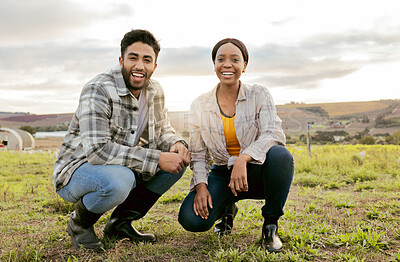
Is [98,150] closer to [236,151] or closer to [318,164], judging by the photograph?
[236,151]

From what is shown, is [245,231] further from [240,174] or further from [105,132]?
[105,132]

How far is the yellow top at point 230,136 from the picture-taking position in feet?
9.82

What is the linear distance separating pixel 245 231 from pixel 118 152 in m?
1.35

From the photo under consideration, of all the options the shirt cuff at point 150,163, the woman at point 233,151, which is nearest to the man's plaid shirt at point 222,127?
the woman at point 233,151

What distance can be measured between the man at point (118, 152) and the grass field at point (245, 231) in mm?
282

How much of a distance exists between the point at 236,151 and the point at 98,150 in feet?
3.79

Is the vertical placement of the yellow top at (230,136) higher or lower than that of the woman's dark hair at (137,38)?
lower

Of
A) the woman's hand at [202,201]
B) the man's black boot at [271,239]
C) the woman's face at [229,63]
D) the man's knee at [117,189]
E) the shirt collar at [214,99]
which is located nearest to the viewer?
the man's knee at [117,189]

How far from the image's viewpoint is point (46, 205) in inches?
169

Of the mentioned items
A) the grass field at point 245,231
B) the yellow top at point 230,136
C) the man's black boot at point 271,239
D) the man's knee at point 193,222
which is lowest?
the grass field at point 245,231

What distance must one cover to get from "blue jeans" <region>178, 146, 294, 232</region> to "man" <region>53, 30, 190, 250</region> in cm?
33

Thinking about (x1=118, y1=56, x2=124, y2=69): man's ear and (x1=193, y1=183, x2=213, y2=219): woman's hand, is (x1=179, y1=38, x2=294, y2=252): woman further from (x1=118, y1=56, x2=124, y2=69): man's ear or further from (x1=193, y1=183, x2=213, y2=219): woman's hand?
(x1=118, y1=56, x2=124, y2=69): man's ear

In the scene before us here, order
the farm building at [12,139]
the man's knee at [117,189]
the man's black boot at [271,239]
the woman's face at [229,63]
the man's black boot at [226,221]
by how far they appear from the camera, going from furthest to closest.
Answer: the farm building at [12,139] < the man's black boot at [226,221] < the woman's face at [229,63] < the man's black boot at [271,239] < the man's knee at [117,189]

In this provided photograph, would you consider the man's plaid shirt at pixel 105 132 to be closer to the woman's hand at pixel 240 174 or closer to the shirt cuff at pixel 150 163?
the shirt cuff at pixel 150 163
